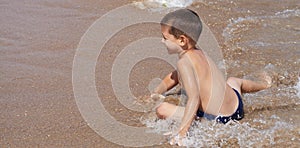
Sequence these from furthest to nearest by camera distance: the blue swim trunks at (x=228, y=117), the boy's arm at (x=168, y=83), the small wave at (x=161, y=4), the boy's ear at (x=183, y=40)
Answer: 1. the small wave at (x=161, y=4)
2. the boy's arm at (x=168, y=83)
3. the blue swim trunks at (x=228, y=117)
4. the boy's ear at (x=183, y=40)

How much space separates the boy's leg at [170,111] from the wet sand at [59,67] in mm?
192

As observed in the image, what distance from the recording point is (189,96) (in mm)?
3137

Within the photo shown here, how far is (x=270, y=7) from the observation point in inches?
261

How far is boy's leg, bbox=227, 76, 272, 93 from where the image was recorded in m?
Answer: 3.75

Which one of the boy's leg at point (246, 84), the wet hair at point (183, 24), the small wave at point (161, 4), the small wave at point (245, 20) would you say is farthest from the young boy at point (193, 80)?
the small wave at point (161, 4)

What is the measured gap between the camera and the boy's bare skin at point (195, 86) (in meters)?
3.13

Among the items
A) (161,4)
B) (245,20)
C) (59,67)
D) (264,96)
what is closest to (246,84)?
(264,96)

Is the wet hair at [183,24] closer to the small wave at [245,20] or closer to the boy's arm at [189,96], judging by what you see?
the boy's arm at [189,96]

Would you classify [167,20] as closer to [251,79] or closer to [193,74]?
[193,74]

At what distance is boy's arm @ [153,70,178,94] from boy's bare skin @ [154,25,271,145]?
386 mm

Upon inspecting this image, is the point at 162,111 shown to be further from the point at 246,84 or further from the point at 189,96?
the point at 246,84

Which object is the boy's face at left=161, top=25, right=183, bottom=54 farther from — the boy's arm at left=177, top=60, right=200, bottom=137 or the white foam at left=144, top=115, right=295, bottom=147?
the white foam at left=144, top=115, right=295, bottom=147

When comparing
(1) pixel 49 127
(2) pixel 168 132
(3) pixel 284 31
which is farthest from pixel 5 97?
(3) pixel 284 31

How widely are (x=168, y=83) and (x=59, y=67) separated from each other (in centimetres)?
119
